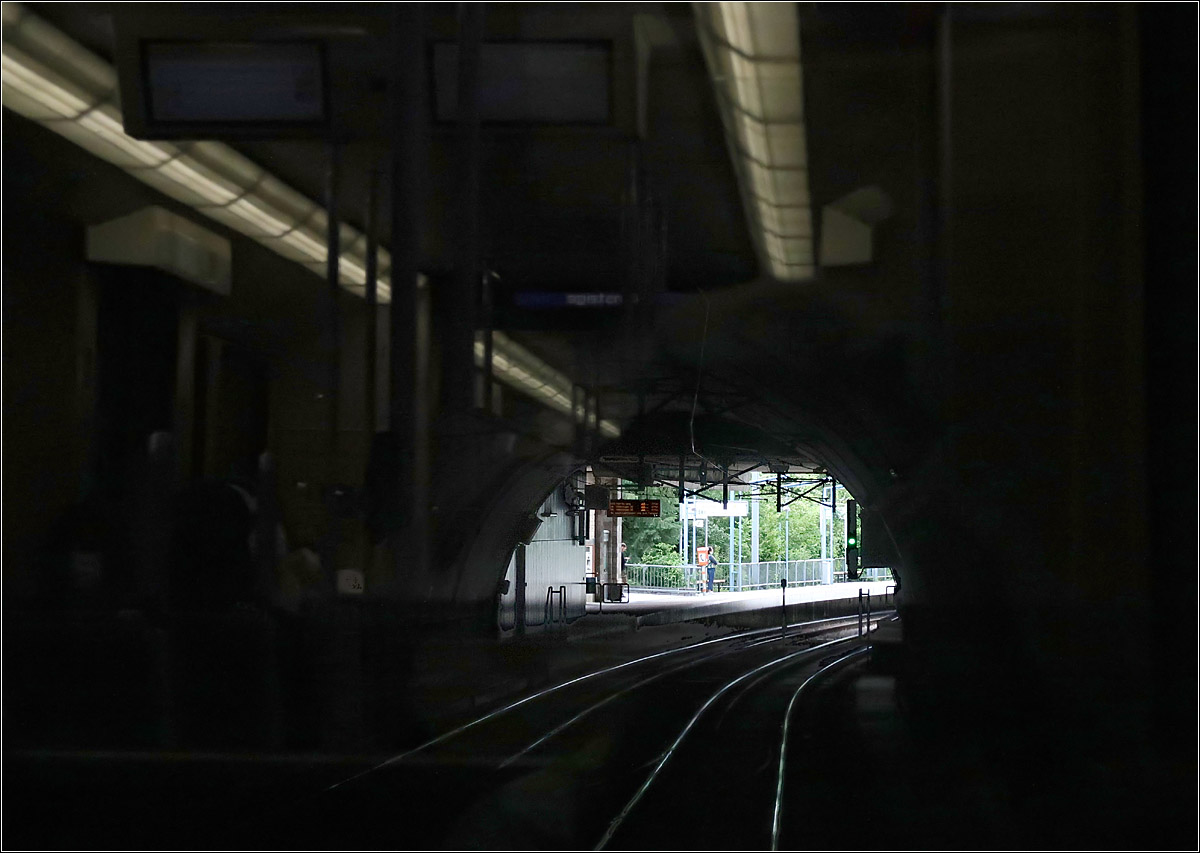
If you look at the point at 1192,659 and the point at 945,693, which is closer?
the point at 1192,659

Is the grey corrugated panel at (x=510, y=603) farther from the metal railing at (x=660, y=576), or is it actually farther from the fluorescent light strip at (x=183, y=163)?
the metal railing at (x=660, y=576)

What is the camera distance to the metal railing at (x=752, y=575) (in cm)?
796

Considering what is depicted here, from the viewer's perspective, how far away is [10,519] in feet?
17.3

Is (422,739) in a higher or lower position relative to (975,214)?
lower

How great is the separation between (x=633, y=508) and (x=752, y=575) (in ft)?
29.0

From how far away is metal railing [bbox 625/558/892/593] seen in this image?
796cm

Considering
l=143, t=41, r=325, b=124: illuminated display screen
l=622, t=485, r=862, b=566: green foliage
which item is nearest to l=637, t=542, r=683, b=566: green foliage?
l=622, t=485, r=862, b=566: green foliage

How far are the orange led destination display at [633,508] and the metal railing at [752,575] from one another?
0.77 m

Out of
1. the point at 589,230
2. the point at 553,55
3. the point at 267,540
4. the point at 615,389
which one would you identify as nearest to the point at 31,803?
the point at 267,540

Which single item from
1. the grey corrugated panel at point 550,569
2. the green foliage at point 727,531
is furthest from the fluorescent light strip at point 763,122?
the grey corrugated panel at point 550,569

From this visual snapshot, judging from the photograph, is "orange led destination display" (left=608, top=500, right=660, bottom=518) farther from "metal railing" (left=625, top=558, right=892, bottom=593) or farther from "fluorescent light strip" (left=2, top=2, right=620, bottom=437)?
"fluorescent light strip" (left=2, top=2, right=620, bottom=437)

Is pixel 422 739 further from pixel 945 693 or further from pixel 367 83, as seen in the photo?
pixel 367 83

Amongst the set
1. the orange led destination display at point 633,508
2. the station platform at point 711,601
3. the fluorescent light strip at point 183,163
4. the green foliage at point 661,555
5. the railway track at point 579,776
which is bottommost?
the railway track at point 579,776

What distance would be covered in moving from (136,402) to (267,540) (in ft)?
2.95
